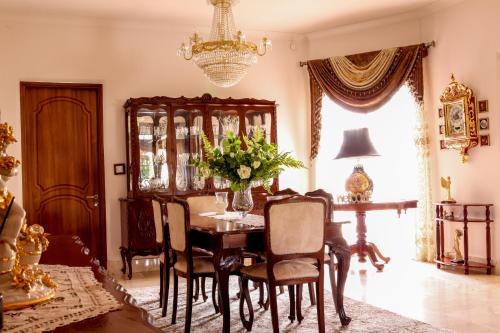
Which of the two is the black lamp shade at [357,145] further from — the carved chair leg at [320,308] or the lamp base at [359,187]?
the carved chair leg at [320,308]

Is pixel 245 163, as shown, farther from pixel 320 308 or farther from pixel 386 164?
pixel 386 164

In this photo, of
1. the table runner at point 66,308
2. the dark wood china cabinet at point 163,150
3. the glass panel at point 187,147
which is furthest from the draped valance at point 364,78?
the table runner at point 66,308

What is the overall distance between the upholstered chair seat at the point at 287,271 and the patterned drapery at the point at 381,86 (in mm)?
3169

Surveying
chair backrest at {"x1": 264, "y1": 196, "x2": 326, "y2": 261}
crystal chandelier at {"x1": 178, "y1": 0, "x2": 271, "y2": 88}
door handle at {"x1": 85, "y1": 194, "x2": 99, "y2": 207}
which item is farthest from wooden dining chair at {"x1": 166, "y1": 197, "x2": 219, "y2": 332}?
door handle at {"x1": 85, "y1": 194, "x2": 99, "y2": 207}

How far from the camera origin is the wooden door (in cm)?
607

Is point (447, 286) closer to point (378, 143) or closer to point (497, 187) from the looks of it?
point (497, 187)

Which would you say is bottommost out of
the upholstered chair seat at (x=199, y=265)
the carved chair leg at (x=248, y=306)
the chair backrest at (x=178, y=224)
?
the carved chair leg at (x=248, y=306)

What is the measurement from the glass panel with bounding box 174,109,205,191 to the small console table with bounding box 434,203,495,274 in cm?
266

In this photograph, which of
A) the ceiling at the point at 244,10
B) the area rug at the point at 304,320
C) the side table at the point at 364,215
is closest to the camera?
the area rug at the point at 304,320

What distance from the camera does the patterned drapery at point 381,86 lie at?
6379 mm

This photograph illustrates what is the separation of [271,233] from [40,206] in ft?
11.8

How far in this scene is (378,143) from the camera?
6914mm

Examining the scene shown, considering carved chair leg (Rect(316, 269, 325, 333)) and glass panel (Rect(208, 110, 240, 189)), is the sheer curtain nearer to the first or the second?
glass panel (Rect(208, 110, 240, 189))

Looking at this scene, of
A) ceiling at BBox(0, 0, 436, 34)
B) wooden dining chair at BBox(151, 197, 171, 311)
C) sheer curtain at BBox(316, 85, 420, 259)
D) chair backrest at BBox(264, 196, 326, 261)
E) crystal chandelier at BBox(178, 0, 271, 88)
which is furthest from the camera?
sheer curtain at BBox(316, 85, 420, 259)
